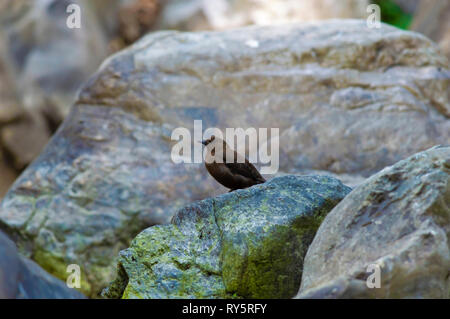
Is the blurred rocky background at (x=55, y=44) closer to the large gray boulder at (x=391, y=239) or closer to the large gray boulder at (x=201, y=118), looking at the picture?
the large gray boulder at (x=201, y=118)

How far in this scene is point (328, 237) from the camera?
3.91 metres

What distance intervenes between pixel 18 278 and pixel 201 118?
4193 mm

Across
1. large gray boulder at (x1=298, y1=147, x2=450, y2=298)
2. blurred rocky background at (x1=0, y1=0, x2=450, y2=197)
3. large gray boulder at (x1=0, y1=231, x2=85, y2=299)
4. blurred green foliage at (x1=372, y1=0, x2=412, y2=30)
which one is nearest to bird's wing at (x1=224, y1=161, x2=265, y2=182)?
large gray boulder at (x1=298, y1=147, x2=450, y2=298)

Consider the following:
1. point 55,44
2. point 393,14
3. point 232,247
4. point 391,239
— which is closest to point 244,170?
point 232,247

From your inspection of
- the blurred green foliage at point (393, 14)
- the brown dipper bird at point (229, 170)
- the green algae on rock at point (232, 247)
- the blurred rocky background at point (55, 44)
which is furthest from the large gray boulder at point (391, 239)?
the blurred green foliage at point (393, 14)

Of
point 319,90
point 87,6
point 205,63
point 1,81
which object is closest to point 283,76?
point 319,90

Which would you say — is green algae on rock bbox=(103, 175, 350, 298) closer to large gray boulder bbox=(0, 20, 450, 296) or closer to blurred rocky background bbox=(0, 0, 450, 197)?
large gray boulder bbox=(0, 20, 450, 296)

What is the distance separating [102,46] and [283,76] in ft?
21.5

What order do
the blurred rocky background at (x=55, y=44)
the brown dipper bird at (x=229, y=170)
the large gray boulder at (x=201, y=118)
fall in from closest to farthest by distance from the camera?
1. the brown dipper bird at (x=229, y=170)
2. the large gray boulder at (x=201, y=118)
3. the blurred rocky background at (x=55, y=44)

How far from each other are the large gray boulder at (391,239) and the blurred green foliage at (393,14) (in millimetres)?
12665

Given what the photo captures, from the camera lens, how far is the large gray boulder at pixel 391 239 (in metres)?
3.38

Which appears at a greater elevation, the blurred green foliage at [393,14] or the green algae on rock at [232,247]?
the green algae on rock at [232,247]

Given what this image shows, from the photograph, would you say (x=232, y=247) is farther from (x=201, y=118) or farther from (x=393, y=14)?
(x=393, y=14)
